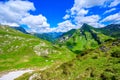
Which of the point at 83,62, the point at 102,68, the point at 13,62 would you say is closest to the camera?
the point at 102,68

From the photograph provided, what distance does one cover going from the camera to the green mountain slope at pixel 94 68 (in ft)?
115

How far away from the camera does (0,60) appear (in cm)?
18975

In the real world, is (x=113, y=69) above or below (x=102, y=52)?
below

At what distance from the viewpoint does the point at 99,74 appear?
35.8 m

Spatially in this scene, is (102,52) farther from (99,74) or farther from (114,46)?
(99,74)

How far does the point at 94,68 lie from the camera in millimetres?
39188

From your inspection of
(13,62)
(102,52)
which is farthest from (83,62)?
(13,62)

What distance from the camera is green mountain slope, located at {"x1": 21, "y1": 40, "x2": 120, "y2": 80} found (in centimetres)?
3519

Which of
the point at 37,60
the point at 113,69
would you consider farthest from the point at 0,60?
the point at 113,69

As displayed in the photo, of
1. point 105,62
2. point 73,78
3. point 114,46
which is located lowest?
point 73,78

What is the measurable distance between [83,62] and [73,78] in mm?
8007

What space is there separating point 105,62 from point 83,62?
646 cm

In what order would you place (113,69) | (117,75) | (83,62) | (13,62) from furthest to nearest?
(13,62) → (83,62) → (113,69) → (117,75)

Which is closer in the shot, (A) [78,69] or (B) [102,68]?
(B) [102,68]
